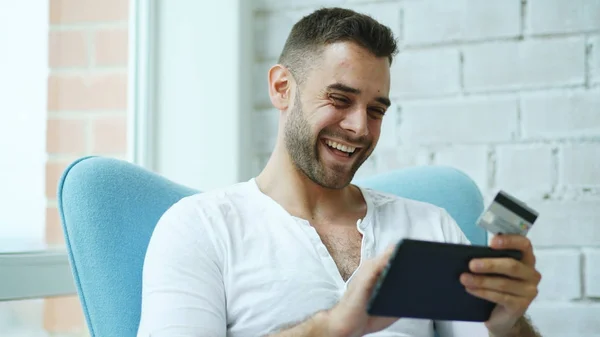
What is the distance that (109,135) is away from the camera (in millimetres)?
1853

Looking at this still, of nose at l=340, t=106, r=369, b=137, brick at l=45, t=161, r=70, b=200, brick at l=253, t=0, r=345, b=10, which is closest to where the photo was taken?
nose at l=340, t=106, r=369, b=137

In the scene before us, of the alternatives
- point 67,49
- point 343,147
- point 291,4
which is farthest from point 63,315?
point 291,4

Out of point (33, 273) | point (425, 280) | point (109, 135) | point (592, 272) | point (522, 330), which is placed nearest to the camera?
point (425, 280)

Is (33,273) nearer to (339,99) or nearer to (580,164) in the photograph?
(339,99)

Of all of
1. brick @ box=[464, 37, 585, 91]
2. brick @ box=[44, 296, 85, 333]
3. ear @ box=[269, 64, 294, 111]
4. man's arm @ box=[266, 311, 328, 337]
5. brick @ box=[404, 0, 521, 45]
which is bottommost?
brick @ box=[44, 296, 85, 333]

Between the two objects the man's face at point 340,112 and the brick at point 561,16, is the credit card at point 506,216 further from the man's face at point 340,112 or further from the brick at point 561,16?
the brick at point 561,16

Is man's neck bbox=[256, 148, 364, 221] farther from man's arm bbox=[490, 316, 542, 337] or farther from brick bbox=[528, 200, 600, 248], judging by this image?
brick bbox=[528, 200, 600, 248]

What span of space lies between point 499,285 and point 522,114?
0.87 meters

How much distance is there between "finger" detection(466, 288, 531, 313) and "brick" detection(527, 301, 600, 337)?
2.34 ft

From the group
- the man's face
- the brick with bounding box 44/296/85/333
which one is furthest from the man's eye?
the brick with bounding box 44/296/85/333

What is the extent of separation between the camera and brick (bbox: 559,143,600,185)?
5.40 ft

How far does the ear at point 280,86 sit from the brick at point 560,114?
2.02 ft

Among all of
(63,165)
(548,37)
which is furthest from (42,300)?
(548,37)

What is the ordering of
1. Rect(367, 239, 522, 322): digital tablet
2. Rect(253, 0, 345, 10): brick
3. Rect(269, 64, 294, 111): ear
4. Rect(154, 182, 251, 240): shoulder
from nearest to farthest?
1. Rect(367, 239, 522, 322): digital tablet
2. Rect(154, 182, 251, 240): shoulder
3. Rect(269, 64, 294, 111): ear
4. Rect(253, 0, 345, 10): brick
